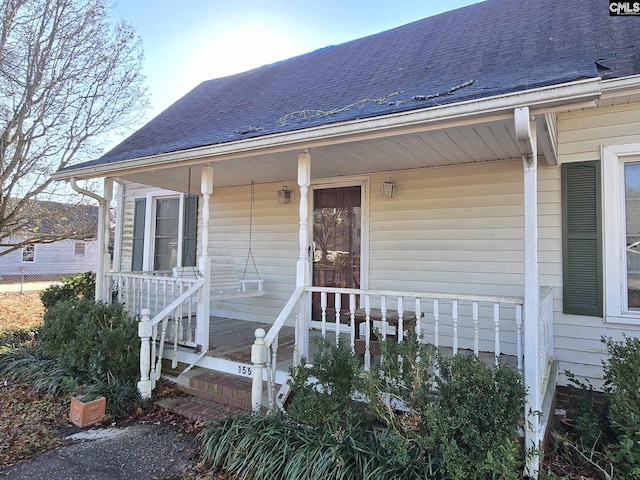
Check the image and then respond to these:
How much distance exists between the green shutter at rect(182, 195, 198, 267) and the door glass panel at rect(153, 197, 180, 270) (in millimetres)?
292

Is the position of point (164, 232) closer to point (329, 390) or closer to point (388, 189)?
point (388, 189)

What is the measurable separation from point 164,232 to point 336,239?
3.87 m

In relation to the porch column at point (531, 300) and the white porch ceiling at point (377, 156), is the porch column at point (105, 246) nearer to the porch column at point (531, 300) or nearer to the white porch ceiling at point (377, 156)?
the white porch ceiling at point (377, 156)

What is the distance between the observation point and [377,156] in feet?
14.6

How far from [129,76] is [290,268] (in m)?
7.30

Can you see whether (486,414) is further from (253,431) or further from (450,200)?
(450,200)

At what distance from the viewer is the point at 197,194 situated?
22.4 ft

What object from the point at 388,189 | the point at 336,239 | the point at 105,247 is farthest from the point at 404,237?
the point at 105,247

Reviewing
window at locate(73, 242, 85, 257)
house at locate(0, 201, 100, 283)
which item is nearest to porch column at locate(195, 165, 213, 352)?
house at locate(0, 201, 100, 283)

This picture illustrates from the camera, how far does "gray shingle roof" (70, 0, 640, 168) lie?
3.36m

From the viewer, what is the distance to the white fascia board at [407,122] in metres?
2.46

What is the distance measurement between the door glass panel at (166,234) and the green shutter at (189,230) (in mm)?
292

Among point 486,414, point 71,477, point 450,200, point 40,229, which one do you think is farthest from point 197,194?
point 40,229

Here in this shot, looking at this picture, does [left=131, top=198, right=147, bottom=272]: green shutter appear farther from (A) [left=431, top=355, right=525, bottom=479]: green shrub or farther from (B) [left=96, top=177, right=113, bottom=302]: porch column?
(A) [left=431, top=355, right=525, bottom=479]: green shrub
